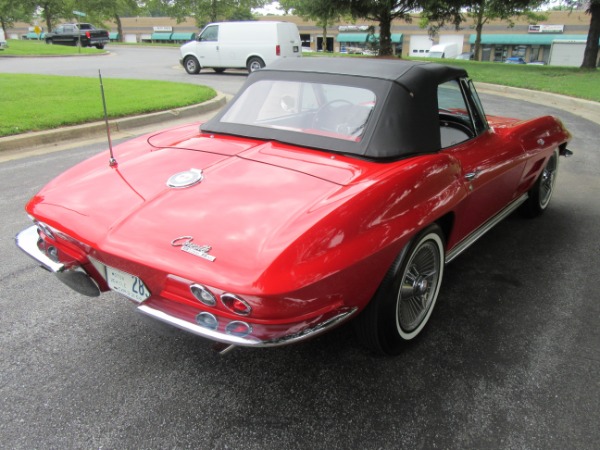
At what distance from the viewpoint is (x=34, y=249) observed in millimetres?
2445

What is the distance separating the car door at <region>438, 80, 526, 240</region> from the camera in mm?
2836

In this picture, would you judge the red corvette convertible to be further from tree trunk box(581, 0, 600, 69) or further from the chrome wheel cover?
tree trunk box(581, 0, 600, 69)

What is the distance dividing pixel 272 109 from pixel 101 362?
5.96ft

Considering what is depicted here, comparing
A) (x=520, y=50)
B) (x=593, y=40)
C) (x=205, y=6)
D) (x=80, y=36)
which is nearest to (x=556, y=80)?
(x=593, y=40)

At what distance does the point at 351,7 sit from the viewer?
71.6 feet

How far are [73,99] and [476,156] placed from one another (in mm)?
8924

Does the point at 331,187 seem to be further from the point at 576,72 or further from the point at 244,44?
the point at 576,72

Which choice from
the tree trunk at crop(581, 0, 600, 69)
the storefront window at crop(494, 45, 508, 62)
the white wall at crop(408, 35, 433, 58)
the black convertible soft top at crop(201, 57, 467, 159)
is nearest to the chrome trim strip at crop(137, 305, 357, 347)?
the black convertible soft top at crop(201, 57, 467, 159)

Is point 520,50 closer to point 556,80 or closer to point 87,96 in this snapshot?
point 556,80

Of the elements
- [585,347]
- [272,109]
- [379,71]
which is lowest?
[585,347]

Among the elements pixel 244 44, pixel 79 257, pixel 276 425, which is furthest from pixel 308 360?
pixel 244 44

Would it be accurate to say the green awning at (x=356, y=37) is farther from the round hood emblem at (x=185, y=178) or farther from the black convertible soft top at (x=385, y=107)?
the round hood emblem at (x=185, y=178)

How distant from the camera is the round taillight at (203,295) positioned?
1.75m

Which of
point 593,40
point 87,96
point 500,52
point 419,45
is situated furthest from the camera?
point 419,45
